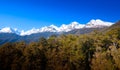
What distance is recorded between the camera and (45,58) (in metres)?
101

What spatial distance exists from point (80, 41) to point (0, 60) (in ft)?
123

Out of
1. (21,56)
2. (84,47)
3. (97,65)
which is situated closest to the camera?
(97,65)

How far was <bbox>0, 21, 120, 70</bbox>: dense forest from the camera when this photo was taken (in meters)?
92.6

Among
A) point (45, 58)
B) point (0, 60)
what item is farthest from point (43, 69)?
point (0, 60)

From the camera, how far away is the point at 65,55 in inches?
3905

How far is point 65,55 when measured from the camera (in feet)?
325

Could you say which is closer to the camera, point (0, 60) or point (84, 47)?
point (0, 60)

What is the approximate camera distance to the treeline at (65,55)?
92.6 m

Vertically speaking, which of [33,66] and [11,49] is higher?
[11,49]

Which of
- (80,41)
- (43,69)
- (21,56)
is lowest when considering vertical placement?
(43,69)

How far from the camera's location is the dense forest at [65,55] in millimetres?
92625

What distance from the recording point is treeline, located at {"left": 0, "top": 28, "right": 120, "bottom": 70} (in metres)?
92.6

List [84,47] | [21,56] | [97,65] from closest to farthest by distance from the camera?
1. [97,65]
2. [21,56]
3. [84,47]

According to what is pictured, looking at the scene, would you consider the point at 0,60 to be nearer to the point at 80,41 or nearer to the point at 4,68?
the point at 4,68
